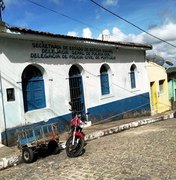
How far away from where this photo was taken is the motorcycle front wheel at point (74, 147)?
813 cm

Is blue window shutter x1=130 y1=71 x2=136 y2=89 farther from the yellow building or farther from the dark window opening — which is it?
the dark window opening

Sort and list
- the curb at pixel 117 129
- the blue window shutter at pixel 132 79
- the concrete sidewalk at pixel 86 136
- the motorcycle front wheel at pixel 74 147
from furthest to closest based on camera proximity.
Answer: the blue window shutter at pixel 132 79, the curb at pixel 117 129, the motorcycle front wheel at pixel 74 147, the concrete sidewalk at pixel 86 136

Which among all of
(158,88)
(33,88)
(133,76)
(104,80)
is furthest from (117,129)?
(158,88)

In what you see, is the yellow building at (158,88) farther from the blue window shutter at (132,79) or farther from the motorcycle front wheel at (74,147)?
the motorcycle front wheel at (74,147)

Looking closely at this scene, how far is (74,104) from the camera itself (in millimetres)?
12930

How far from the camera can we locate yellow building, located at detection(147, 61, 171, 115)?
2008 centimetres

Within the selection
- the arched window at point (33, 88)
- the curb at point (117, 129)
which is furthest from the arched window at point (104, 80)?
the arched window at point (33, 88)

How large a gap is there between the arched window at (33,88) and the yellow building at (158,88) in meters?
9.98

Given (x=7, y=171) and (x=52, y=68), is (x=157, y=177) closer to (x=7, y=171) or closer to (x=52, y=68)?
(x=7, y=171)

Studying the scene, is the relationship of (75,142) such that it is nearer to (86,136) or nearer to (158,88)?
(86,136)

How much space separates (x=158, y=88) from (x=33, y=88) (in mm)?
11991

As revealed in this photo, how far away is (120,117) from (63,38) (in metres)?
5.91

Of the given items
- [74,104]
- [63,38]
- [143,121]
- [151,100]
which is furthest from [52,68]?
[151,100]

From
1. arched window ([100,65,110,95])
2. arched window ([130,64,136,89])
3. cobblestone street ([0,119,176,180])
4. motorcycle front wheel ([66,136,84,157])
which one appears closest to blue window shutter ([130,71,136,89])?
arched window ([130,64,136,89])
